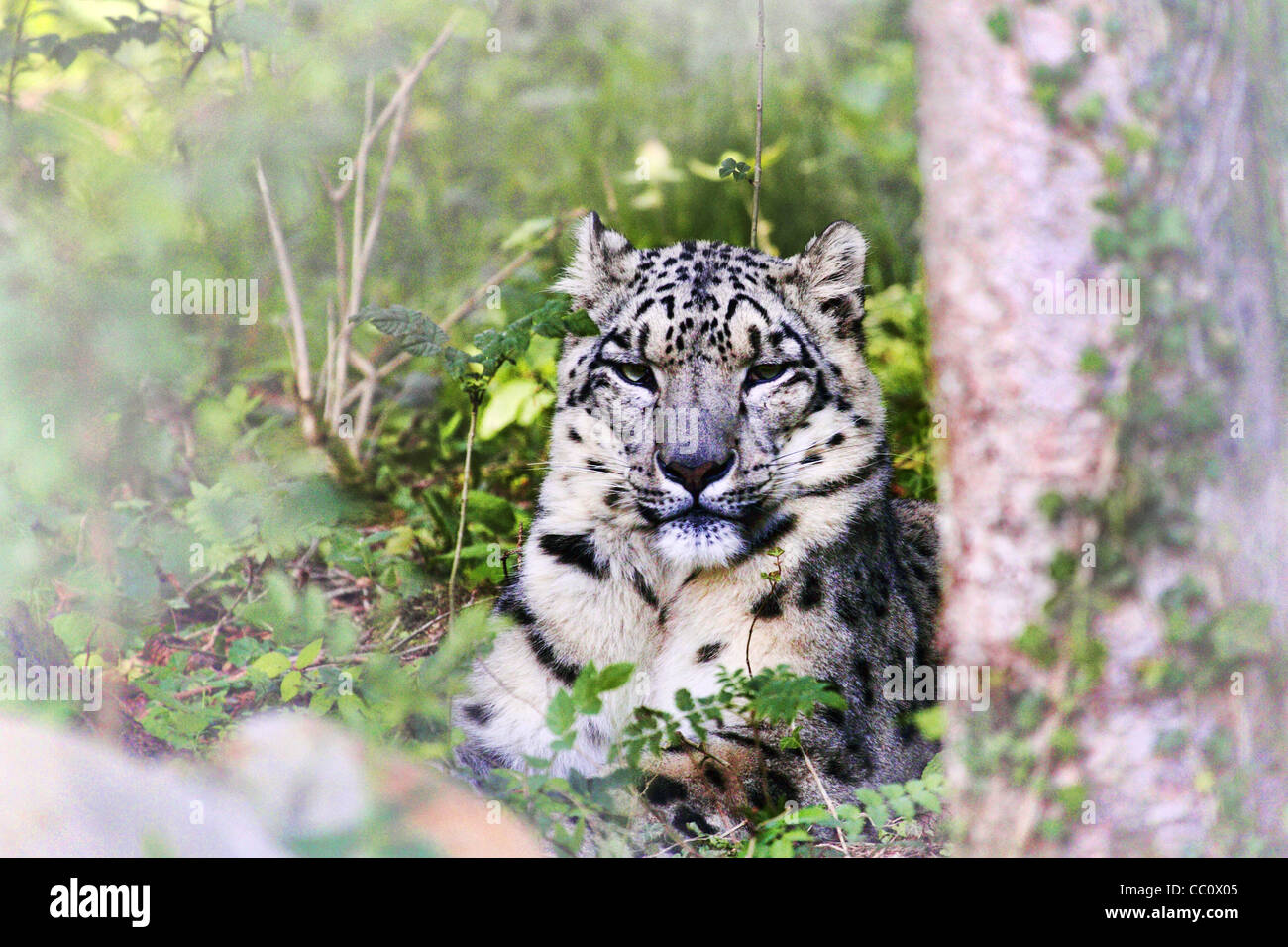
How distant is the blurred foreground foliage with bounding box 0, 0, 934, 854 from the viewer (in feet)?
16.3

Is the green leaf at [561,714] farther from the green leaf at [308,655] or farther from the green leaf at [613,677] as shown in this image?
the green leaf at [308,655]

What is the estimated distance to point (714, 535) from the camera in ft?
14.5

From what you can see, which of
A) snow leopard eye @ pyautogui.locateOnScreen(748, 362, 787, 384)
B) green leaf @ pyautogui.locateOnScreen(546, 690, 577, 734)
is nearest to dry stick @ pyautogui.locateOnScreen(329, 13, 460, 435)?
snow leopard eye @ pyautogui.locateOnScreen(748, 362, 787, 384)

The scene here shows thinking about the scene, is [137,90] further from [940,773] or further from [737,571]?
[940,773]

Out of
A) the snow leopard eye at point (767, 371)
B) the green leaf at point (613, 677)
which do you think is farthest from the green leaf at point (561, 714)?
the snow leopard eye at point (767, 371)

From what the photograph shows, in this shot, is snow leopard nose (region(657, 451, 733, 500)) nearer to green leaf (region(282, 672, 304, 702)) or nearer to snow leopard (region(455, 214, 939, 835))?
snow leopard (region(455, 214, 939, 835))

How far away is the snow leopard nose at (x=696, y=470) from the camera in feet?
14.1

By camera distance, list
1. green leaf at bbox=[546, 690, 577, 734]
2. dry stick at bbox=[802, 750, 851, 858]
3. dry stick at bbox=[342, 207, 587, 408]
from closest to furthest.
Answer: green leaf at bbox=[546, 690, 577, 734] < dry stick at bbox=[802, 750, 851, 858] < dry stick at bbox=[342, 207, 587, 408]

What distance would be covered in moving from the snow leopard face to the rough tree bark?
651mm

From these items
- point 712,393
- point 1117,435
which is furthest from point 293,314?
point 1117,435

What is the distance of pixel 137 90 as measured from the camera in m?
6.27

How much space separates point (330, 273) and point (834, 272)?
3955 mm

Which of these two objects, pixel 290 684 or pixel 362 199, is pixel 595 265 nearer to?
pixel 290 684
